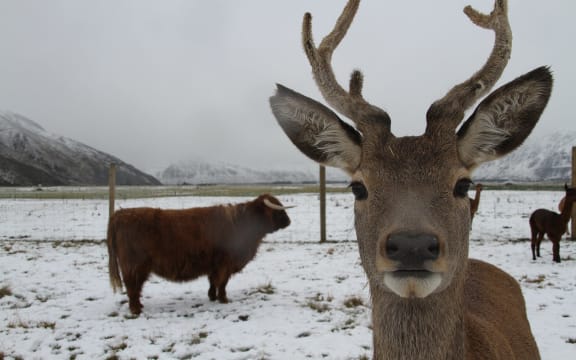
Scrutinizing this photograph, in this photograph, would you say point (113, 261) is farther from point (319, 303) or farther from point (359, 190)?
point (359, 190)

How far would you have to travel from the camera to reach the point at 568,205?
28.5ft

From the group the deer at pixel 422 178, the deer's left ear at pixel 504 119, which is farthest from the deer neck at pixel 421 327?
the deer's left ear at pixel 504 119

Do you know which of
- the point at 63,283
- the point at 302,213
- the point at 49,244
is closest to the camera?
the point at 63,283

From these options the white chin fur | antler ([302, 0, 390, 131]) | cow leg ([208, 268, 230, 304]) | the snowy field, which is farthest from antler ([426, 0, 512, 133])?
cow leg ([208, 268, 230, 304])

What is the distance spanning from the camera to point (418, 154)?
1943 mm

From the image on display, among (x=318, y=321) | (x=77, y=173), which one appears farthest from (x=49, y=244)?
(x=77, y=173)

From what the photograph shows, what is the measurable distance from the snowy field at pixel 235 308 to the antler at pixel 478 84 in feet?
3.45

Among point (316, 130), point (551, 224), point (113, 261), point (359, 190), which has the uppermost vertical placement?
point (316, 130)

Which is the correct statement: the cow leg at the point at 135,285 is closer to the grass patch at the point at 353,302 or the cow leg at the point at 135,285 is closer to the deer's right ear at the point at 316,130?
the grass patch at the point at 353,302

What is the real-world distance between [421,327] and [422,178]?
0.74 m

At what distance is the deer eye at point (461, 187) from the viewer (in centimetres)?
199

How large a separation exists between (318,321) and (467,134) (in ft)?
12.8

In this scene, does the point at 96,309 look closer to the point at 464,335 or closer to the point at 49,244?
the point at 464,335

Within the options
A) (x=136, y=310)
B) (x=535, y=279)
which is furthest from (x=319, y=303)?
(x=535, y=279)
